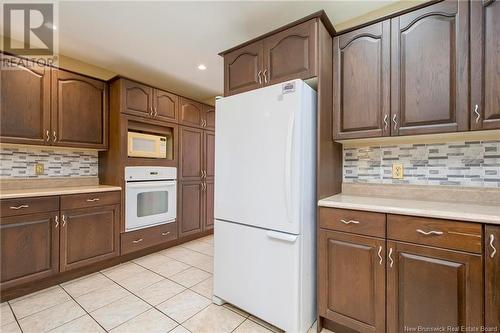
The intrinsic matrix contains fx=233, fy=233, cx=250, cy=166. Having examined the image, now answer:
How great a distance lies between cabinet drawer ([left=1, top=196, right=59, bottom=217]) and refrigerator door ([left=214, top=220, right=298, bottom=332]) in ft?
5.18

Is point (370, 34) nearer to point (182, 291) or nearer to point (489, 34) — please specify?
point (489, 34)

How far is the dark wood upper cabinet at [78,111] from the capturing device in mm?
2432

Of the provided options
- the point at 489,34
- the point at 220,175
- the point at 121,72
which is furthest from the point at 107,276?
the point at 489,34

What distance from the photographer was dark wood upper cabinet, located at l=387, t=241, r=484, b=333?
1150mm

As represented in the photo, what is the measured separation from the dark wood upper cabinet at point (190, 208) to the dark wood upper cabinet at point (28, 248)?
4.76 feet

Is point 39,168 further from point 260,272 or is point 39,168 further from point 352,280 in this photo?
point 352,280

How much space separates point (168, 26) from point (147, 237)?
2405 mm

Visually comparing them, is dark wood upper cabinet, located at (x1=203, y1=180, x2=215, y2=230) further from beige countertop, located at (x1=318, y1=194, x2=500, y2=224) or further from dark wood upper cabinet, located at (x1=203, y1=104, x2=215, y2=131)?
beige countertop, located at (x1=318, y1=194, x2=500, y2=224)

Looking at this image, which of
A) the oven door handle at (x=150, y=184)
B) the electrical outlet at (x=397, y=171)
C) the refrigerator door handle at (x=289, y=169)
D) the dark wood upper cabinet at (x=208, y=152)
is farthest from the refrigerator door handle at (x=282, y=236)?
the dark wood upper cabinet at (x=208, y=152)

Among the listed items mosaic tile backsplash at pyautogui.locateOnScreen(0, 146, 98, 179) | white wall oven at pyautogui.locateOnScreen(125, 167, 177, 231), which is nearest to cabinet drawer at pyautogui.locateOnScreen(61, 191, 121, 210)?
white wall oven at pyautogui.locateOnScreen(125, 167, 177, 231)

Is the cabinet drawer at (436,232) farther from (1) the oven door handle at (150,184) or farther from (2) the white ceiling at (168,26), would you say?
(1) the oven door handle at (150,184)

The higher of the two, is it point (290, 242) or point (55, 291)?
point (290, 242)

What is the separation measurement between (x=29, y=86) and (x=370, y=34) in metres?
3.03

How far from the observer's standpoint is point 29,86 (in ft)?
7.35
